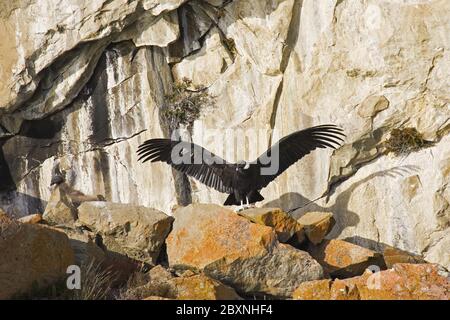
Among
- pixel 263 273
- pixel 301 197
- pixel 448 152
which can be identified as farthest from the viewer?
pixel 301 197

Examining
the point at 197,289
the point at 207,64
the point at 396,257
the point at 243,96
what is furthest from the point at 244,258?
the point at 207,64

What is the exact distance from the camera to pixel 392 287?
396 inches

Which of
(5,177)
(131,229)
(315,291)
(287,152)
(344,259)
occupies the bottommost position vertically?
(315,291)

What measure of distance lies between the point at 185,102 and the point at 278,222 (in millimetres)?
4520

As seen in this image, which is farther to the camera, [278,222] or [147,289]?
[278,222]

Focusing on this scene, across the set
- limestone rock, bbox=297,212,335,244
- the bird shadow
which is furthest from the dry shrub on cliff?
the bird shadow

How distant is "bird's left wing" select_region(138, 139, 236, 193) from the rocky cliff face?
1603mm

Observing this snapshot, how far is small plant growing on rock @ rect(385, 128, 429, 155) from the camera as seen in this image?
48.5 ft

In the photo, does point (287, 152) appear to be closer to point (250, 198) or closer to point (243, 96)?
point (250, 198)

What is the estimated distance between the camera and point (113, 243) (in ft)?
41.4

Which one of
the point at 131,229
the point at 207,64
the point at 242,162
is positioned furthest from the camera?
the point at 207,64

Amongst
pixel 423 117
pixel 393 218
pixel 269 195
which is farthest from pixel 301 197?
pixel 423 117

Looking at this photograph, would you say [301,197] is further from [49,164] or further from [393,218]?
[49,164]

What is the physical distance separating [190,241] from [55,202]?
10.2 feet
